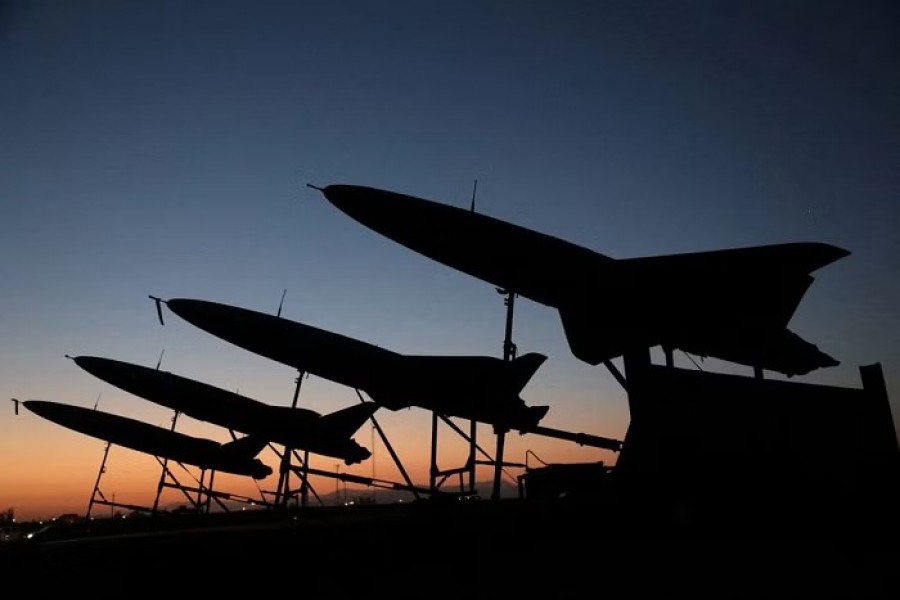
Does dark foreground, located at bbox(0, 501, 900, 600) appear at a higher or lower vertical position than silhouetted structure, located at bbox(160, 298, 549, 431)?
lower

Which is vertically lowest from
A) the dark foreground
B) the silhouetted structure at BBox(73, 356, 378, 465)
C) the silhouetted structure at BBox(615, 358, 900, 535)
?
the dark foreground

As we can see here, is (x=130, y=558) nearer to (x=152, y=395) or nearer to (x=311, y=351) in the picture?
(x=311, y=351)

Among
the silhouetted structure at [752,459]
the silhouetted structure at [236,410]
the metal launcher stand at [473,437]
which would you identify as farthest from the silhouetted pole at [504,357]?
the silhouetted structure at [236,410]

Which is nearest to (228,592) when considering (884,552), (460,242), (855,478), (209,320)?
(460,242)

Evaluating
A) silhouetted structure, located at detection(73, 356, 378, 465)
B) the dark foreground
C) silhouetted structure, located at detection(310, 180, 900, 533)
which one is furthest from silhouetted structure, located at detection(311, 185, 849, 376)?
silhouetted structure, located at detection(73, 356, 378, 465)

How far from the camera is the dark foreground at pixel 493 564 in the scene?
510cm

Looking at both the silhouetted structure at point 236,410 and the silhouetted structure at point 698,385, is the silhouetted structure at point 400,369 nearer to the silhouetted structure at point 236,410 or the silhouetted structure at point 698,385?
the silhouetted structure at point 698,385

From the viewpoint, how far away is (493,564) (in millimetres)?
6328

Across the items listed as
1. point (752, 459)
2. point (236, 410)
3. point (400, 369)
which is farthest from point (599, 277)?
point (236, 410)

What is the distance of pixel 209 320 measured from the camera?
15297 mm

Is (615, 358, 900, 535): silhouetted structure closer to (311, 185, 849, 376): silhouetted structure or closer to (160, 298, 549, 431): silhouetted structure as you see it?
(311, 185, 849, 376): silhouetted structure

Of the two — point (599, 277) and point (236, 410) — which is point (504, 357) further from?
point (236, 410)

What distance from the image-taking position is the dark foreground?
5.10m

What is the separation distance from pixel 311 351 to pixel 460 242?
20.8ft
